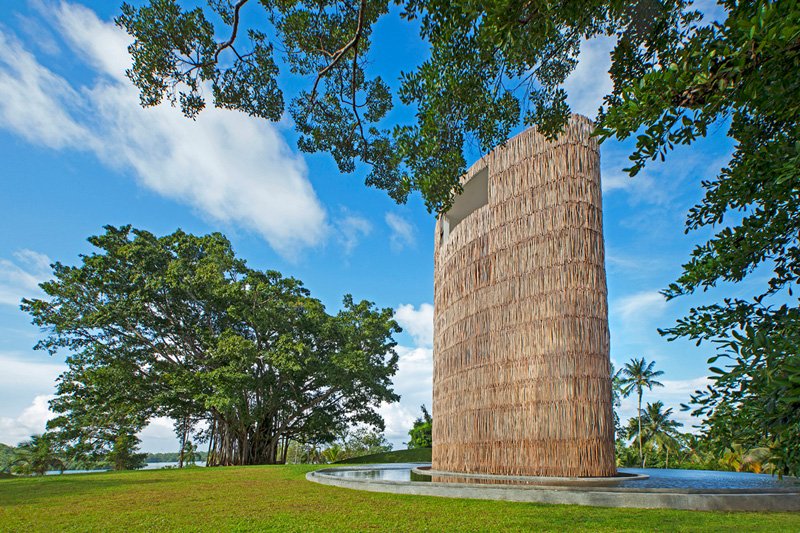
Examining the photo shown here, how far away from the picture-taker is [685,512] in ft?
18.5

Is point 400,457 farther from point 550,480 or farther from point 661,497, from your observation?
point 661,497

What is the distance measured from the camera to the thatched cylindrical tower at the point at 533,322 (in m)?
9.26

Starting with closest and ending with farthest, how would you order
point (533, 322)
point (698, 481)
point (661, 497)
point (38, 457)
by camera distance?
1. point (661, 497)
2. point (698, 481)
3. point (533, 322)
4. point (38, 457)

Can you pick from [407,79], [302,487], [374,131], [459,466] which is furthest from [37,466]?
[407,79]

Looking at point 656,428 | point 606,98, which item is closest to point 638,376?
point 656,428

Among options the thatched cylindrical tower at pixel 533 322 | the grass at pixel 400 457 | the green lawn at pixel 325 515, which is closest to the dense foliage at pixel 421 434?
the grass at pixel 400 457

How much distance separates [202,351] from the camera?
2108 cm

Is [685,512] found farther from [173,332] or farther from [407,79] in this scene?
[173,332]

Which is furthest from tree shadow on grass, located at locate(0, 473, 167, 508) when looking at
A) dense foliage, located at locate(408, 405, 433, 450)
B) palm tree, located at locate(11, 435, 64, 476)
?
dense foliage, located at locate(408, 405, 433, 450)

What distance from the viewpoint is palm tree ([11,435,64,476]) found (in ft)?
56.9

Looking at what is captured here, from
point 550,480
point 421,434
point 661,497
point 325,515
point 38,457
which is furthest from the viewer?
point 421,434

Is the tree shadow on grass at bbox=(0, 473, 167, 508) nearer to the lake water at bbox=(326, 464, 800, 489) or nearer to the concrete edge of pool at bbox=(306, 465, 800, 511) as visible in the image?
the lake water at bbox=(326, 464, 800, 489)

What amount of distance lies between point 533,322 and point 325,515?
19.4ft

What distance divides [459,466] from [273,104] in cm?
873
